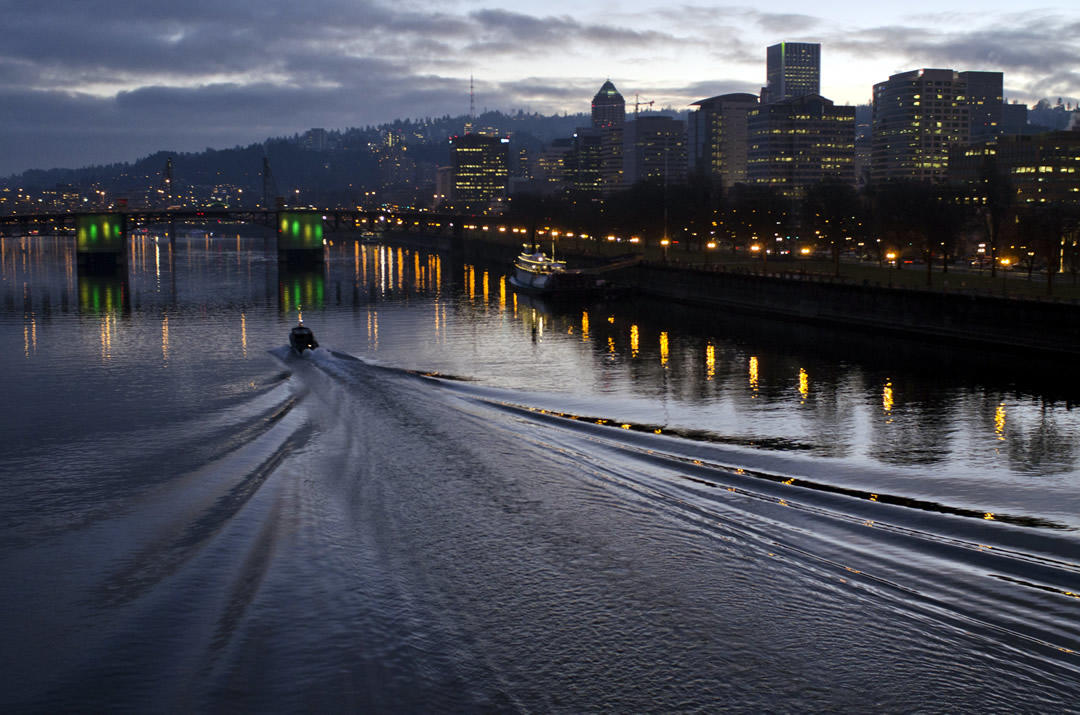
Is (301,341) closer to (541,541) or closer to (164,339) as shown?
(164,339)

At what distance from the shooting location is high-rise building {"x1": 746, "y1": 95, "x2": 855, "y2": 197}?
195000mm

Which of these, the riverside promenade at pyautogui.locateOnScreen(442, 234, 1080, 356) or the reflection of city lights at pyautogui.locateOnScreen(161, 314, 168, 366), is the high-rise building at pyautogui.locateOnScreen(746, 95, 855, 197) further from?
the reflection of city lights at pyautogui.locateOnScreen(161, 314, 168, 366)

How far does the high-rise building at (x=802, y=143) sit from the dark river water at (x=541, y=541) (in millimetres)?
172676

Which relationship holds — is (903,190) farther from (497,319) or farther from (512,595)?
(512,595)

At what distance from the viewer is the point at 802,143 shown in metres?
196

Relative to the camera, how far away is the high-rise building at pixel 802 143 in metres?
195

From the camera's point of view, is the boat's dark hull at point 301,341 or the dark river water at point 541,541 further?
the boat's dark hull at point 301,341

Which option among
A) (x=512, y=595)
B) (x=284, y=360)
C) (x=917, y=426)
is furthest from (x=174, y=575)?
(x=284, y=360)

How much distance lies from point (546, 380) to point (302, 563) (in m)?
15.9

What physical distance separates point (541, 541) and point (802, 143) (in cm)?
19485

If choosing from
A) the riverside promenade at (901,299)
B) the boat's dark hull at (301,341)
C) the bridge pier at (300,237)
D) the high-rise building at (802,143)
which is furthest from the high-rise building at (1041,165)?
the boat's dark hull at (301,341)

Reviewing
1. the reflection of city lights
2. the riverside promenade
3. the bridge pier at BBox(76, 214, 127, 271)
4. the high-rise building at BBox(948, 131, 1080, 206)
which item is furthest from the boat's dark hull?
the high-rise building at BBox(948, 131, 1080, 206)

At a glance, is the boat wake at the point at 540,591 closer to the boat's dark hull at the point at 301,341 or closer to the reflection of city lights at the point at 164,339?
the boat's dark hull at the point at 301,341

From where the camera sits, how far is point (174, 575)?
1301cm
